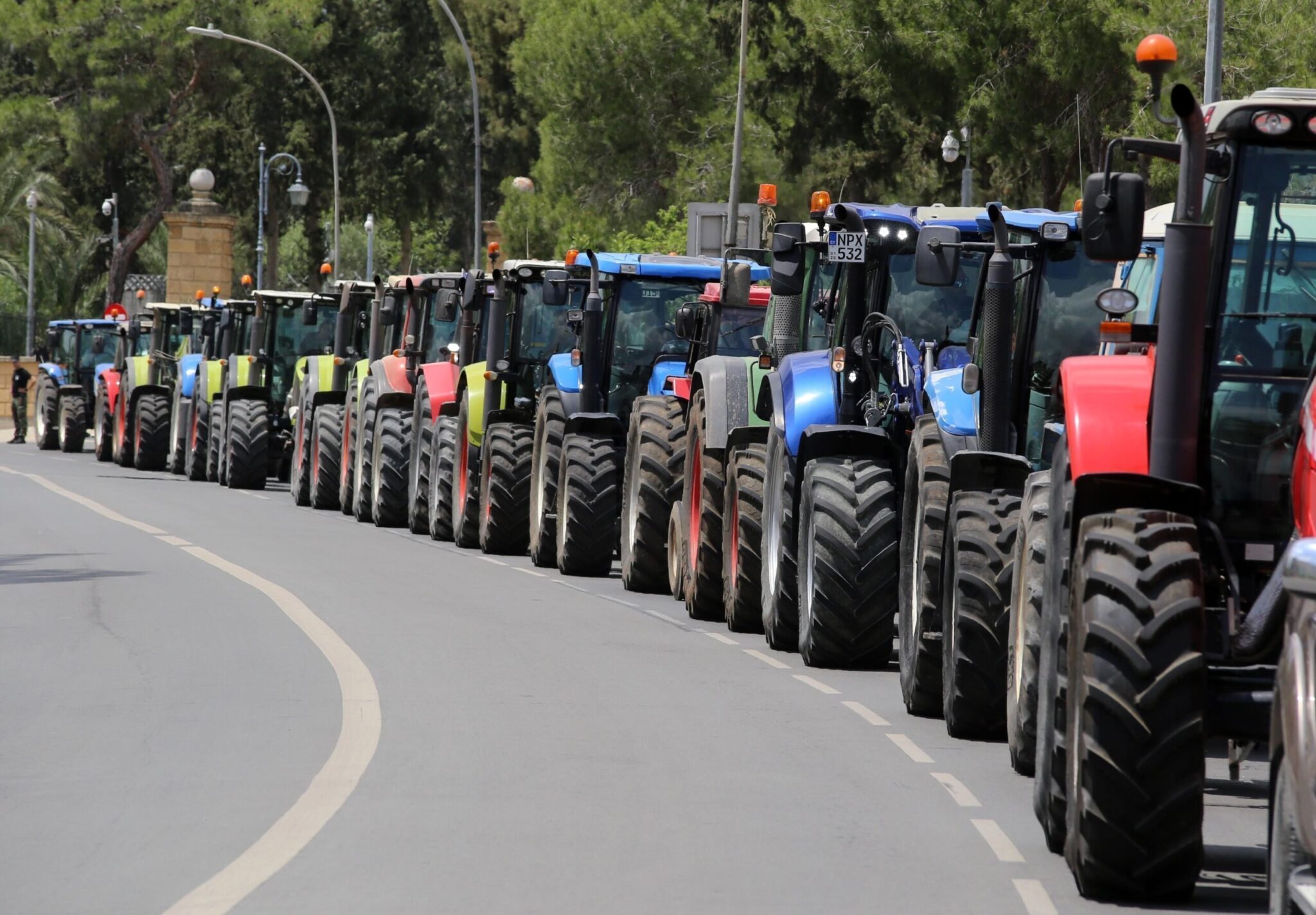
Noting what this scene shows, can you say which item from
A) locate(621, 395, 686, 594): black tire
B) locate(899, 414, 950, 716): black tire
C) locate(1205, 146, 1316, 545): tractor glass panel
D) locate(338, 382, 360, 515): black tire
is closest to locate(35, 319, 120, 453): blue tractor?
locate(338, 382, 360, 515): black tire

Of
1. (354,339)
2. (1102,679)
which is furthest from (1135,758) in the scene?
(354,339)

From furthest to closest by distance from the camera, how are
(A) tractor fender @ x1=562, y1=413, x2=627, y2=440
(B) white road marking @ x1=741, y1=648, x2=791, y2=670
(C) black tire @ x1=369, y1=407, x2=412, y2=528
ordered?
(C) black tire @ x1=369, y1=407, x2=412, y2=528, (A) tractor fender @ x1=562, y1=413, x2=627, y2=440, (B) white road marking @ x1=741, y1=648, x2=791, y2=670

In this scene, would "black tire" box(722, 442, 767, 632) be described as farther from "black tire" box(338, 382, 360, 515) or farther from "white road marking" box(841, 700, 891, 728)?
"black tire" box(338, 382, 360, 515)

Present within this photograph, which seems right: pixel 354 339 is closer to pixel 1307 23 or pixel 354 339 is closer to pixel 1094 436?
pixel 1307 23

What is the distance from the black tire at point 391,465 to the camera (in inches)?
985

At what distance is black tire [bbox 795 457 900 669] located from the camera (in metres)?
12.8

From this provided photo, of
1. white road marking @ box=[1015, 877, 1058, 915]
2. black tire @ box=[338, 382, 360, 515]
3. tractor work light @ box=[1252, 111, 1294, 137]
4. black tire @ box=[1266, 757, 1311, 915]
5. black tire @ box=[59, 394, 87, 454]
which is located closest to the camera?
black tire @ box=[1266, 757, 1311, 915]

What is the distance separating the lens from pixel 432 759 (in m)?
9.73

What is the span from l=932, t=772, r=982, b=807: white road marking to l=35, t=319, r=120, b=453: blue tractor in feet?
116

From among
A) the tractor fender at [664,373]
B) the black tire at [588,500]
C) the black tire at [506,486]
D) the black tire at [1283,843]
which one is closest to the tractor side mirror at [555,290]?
the tractor fender at [664,373]

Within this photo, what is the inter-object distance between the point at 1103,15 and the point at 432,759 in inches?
1086

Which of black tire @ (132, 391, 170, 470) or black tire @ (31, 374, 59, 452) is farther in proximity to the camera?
black tire @ (31, 374, 59, 452)

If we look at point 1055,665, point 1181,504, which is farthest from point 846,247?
point 1181,504

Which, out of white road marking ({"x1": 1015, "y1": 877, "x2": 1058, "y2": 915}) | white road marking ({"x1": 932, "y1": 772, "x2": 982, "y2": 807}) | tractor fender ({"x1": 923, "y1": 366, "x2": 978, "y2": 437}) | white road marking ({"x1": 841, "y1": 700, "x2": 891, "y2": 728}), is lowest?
white road marking ({"x1": 841, "y1": 700, "x2": 891, "y2": 728})
